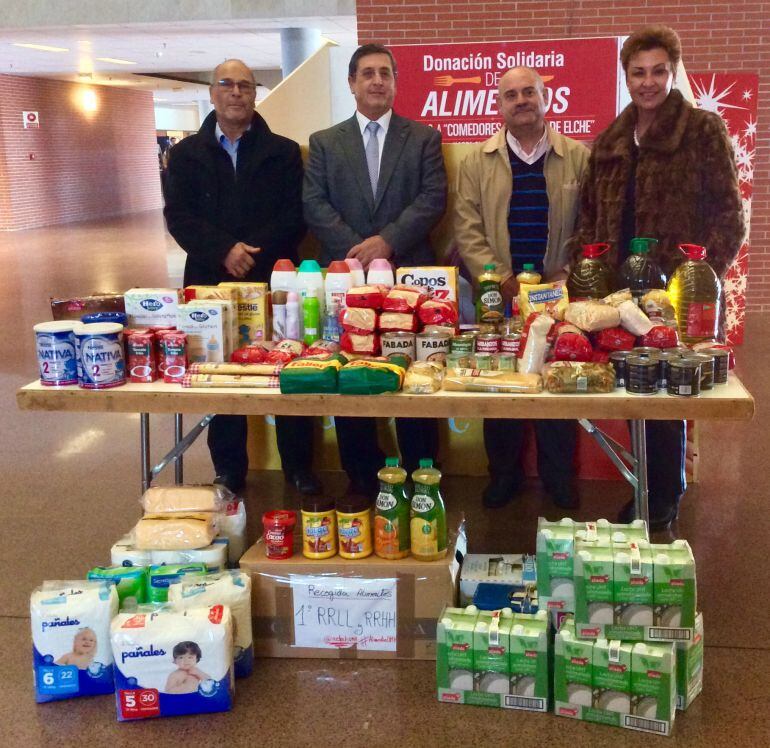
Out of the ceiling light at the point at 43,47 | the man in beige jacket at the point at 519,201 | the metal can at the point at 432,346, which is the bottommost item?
the metal can at the point at 432,346

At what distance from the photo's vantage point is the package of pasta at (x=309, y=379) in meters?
2.34

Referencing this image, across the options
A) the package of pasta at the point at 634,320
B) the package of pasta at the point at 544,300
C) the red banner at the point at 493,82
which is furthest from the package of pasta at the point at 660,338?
the red banner at the point at 493,82

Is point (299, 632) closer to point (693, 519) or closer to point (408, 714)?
point (408, 714)

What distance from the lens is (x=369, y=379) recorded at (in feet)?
7.61

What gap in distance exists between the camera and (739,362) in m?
5.98

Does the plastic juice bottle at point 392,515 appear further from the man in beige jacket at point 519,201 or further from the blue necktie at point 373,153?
the blue necktie at point 373,153

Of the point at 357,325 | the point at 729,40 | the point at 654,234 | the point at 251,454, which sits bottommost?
the point at 251,454

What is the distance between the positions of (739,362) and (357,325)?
13.8 ft

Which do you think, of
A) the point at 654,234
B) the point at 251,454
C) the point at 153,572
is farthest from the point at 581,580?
the point at 251,454

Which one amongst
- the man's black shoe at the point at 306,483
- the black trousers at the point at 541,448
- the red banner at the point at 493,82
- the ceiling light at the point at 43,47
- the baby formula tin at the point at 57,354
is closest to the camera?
the baby formula tin at the point at 57,354

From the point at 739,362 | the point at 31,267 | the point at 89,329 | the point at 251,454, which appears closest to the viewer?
the point at 89,329

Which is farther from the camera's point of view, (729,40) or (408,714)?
(729,40)

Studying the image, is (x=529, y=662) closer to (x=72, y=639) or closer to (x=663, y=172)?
(x=72, y=639)

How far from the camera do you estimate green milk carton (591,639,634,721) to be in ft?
7.07
